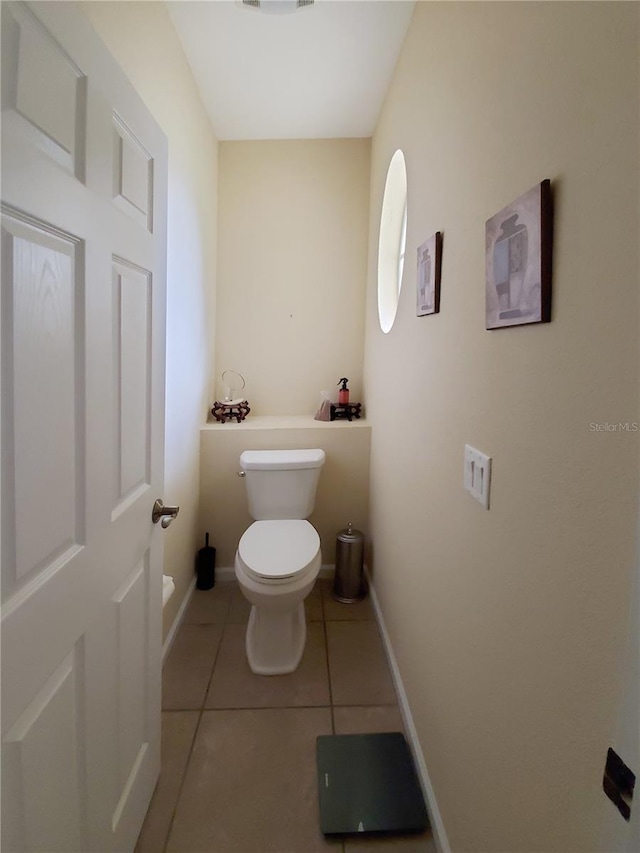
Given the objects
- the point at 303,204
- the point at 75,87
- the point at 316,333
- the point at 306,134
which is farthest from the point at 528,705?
the point at 306,134

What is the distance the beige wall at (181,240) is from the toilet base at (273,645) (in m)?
0.42

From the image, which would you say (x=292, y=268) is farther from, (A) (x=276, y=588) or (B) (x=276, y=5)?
(A) (x=276, y=588)

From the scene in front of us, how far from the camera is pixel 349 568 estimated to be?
2207mm

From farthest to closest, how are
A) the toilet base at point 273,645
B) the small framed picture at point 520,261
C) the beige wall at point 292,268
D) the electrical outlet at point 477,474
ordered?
the beige wall at point 292,268
the toilet base at point 273,645
the electrical outlet at point 477,474
the small framed picture at point 520,261

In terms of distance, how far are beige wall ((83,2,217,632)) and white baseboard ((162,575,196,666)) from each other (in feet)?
0.15

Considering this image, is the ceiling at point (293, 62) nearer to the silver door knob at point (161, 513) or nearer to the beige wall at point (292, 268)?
the beige wall at point (292, 268)

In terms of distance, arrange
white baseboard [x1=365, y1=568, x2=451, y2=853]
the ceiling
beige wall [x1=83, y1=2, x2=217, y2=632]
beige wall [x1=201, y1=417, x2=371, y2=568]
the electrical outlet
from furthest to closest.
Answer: beige wall [x1=201, y1=417, x2=371, y2=568]
the ceiling
beige wall [x1=83, y1=2, x2=217, y2=632]
white baseboard [x1=365, y1=568, x2=451, y2=853]
the electrical outlet

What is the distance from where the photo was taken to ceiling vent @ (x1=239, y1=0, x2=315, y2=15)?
142 cm

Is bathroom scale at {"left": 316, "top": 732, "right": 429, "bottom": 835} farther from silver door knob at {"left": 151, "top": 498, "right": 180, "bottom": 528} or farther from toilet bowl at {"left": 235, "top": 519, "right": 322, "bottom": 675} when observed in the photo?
silver door knob at {"left": 151, "top": 498, "right": 180, "bottom": 528}

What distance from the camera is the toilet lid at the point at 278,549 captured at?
5.24 feet

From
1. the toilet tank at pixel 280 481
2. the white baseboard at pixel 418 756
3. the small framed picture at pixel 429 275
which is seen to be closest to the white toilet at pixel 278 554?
the toilet tank at pixel 280 481

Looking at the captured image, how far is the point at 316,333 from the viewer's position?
8.32 ft

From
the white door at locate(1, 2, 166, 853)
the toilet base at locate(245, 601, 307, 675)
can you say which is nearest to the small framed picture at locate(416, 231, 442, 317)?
the white door at locate(1, 2, 166, 853)

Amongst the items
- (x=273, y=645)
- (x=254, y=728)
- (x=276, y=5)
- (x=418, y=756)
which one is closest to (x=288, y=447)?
(x=273, y=645)
